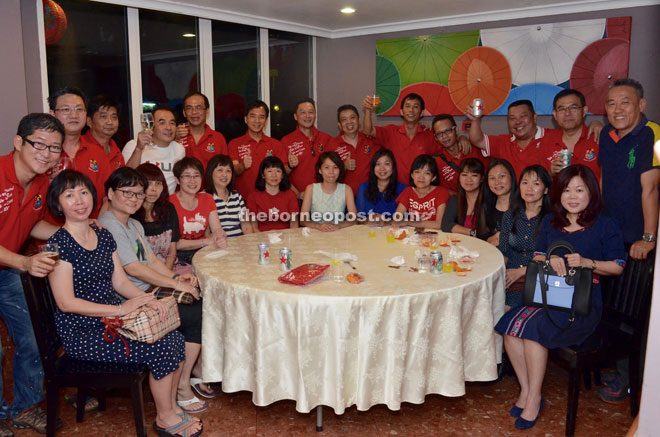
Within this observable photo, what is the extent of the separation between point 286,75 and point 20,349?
450cm

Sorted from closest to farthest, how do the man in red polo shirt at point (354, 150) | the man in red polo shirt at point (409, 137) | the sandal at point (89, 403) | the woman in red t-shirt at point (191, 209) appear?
1. the sandal at point (89, 403)
2. the woman in red t-shirt at point (191, 209)
3. the man in red polo shirt at point (409, 137)
4. the man in red polo shirt at point (354, 150)

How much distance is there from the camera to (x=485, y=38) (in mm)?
5363

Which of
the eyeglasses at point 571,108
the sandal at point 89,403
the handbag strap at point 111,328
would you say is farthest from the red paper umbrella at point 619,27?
the sandal at point 89,403

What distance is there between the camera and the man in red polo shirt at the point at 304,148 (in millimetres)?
4773

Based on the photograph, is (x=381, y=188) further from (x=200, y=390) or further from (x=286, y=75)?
(x=286, y=75)

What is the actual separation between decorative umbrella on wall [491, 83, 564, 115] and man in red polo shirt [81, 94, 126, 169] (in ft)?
12.6

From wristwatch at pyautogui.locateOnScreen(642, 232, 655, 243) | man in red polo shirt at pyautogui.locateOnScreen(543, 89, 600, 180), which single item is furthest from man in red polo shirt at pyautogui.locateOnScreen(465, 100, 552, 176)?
wristwatch at pyautogui.locateOnScreen(642, 232, 655, 243)

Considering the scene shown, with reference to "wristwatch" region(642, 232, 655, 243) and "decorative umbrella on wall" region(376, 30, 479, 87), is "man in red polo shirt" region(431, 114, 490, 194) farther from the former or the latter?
"wristwatch" region(642, 232, 655, 243)

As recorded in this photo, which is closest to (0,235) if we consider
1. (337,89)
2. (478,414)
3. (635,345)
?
(478,414)

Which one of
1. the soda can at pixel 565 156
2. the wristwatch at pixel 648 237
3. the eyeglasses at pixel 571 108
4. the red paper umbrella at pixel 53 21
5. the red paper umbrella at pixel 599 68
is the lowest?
the wristwatch at pixel 648 237

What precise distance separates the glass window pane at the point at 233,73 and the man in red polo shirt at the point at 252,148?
3.72ft

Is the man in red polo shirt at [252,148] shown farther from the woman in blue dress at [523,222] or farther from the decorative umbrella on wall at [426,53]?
the woman in blue dress at [523,222]

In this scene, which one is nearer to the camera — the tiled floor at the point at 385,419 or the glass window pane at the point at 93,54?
the tiled floor at the point at 385,419

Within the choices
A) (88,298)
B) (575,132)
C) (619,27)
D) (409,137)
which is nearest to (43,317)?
(88,298)
